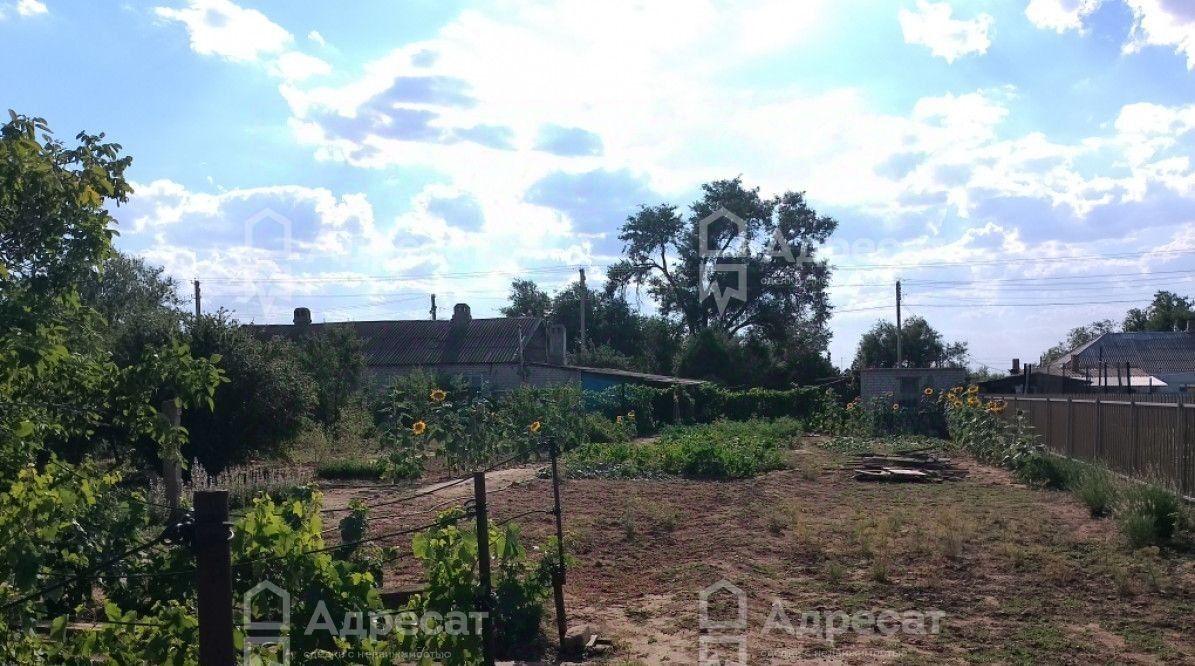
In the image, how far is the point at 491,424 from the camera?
17984mm

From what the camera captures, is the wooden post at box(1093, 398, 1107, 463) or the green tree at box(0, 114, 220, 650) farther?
the wooden post at box(1093, 398, 1107, 463)

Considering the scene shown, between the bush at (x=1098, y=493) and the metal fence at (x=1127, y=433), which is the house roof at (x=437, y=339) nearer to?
the metal fence at (x=1127, y=433)

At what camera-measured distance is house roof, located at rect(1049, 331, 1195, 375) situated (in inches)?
1875

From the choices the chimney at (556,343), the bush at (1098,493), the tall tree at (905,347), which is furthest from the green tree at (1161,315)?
the bush at (1098,493)

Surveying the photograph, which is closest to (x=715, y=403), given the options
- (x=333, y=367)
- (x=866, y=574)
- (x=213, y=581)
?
(x=333, y=367)

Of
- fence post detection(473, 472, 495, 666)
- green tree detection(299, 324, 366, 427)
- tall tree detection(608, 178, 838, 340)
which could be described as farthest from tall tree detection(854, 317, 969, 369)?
fence post detection(473, 472, 495, 666)

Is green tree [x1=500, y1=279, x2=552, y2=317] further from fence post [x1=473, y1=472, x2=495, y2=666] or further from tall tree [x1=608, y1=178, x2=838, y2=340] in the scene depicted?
fence post [x1=473, y1=472, x2=495, y2=666]

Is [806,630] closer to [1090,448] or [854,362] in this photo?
[1090,448]

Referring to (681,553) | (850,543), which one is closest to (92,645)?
(681,553)

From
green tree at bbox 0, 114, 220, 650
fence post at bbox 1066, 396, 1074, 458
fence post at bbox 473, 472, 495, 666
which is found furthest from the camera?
fence post at bbox 1066, 396, 1074, 458

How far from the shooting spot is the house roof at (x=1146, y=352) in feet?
156

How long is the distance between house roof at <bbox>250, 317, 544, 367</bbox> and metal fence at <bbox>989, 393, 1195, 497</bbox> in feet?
90.4

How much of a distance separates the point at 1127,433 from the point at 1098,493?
8.80 ft

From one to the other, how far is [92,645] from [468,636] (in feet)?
5.70
